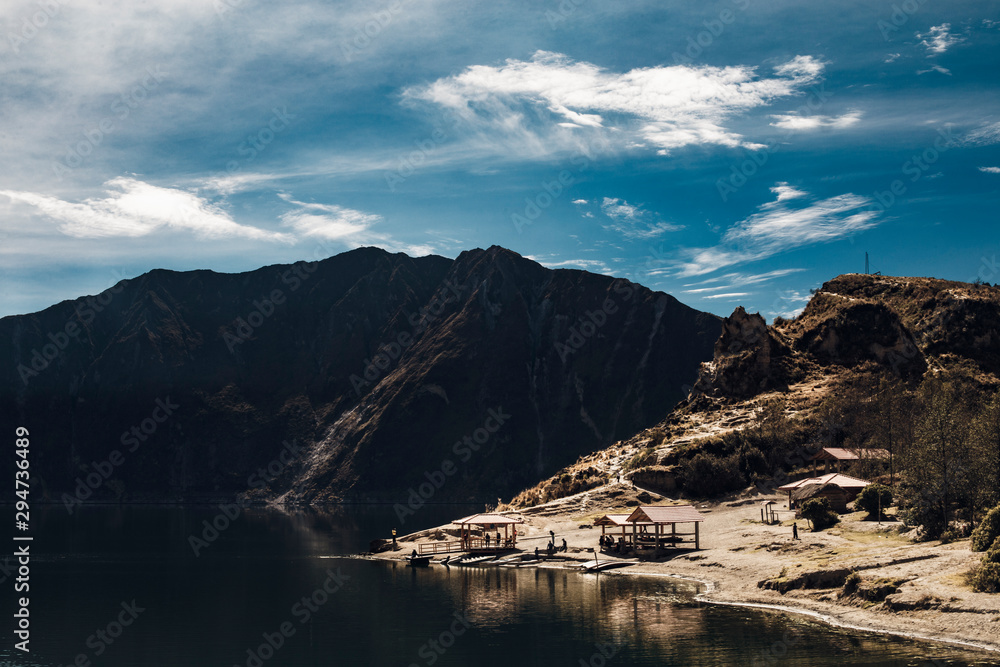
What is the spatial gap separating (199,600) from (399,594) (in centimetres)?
1636

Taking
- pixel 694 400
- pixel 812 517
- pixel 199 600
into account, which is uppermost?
pixel 694 400

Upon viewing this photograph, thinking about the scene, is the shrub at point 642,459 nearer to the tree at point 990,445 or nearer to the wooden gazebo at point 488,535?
the wooden gazebo at point 488,535

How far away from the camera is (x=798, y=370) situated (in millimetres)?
118250

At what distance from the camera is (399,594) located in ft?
212

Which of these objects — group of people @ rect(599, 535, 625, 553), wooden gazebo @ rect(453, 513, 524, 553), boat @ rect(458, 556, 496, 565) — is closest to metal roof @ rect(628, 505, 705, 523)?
group of people @ rect(599, 535, 625, 553)

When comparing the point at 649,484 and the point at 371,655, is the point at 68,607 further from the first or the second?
the point at 649,484

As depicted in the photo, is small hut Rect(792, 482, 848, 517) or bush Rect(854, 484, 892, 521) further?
small hut Rect(792, 482, 848, 517)

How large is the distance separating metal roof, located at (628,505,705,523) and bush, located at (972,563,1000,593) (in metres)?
32.3

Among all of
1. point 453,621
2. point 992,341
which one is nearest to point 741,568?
point 453,621

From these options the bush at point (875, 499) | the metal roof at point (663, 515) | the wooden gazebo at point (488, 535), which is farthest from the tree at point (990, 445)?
the wooden gazebo at point (488, 535)

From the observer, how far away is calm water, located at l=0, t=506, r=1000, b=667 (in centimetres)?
4200

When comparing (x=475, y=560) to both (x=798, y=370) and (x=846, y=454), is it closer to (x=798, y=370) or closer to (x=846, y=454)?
(x=846, y=454)

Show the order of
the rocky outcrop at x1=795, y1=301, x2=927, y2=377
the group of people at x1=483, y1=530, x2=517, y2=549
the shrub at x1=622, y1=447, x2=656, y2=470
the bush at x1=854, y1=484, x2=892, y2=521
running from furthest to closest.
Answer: the rocky outcrop at x1=795, y1=301, x2=927, y2=377
the shrub at x1=622, y1=447, x2=656, y2=470
the group of people at x1=483, y1=530, x2=517, y2=549
the bush at x1=854, y1=484, x2=892, y2=521

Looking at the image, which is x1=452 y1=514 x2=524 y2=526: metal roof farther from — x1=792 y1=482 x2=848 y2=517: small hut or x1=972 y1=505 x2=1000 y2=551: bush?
x1=972 y1=505 x2=1000 y2=551: bush
